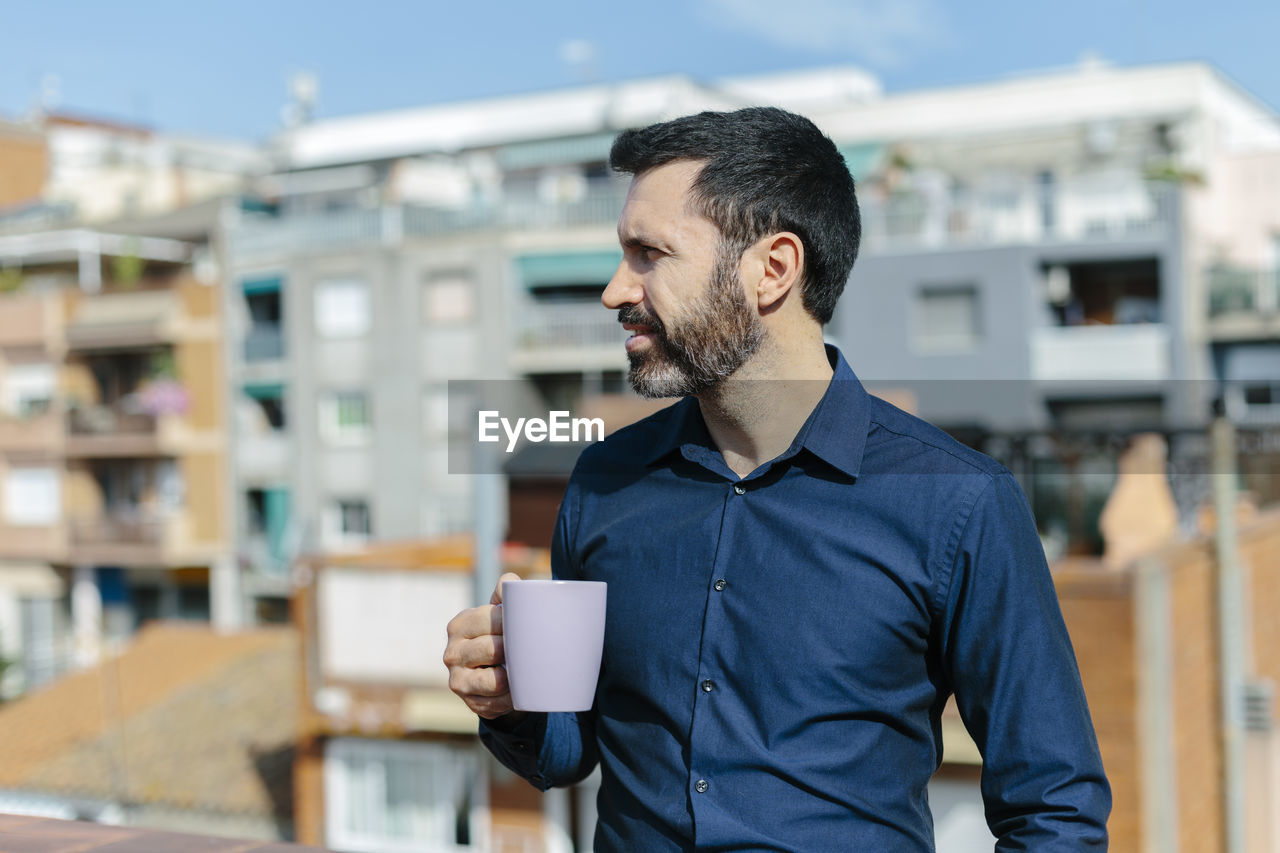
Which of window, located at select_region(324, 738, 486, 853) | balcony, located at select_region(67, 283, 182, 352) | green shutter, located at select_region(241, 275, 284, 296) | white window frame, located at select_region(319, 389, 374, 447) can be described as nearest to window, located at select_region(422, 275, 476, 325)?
white window frame, located at select_region(319, 389, 374, 447)

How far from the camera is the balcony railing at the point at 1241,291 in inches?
1074

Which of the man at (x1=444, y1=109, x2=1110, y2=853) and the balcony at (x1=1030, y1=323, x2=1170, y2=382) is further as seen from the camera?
the balcony at (x1=1030, y1=323, x2=1170, y2=382)

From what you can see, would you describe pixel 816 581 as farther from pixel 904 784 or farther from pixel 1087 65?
pixel 1087 65

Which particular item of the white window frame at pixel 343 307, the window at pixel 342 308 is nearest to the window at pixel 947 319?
the white window frame at pixel 343 307

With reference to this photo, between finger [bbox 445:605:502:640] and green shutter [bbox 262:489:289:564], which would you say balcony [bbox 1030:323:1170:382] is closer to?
green shutter [bbox 262:489:289:564]

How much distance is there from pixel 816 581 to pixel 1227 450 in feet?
29.6

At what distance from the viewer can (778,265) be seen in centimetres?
192

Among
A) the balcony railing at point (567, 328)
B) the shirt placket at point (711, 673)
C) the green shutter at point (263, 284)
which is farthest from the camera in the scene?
the green shutter at point (263, 284)

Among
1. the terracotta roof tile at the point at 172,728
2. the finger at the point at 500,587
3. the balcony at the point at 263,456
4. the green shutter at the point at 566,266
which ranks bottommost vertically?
the terracotta roof tile at the point at 172,728

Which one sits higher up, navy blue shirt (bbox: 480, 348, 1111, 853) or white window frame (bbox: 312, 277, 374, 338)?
white window frame (bbox: 312, 277, 374, 338)

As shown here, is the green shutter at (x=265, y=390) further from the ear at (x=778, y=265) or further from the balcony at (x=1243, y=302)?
the ear at (x=778, y=265)

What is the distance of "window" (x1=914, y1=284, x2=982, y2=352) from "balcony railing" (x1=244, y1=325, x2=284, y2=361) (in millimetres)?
14927

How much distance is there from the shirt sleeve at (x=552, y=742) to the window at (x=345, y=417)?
30.3m

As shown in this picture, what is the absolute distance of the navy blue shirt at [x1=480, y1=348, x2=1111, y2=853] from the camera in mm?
1661
